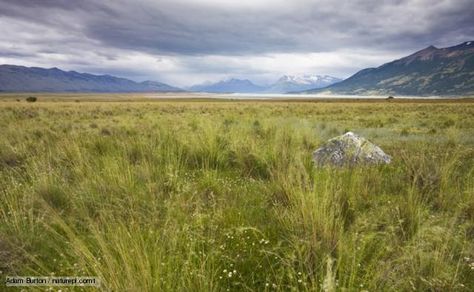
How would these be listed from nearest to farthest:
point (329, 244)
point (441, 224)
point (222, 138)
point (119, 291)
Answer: point (119, 291) < point (329, 244) < point (441, 224) < point (222, 138)

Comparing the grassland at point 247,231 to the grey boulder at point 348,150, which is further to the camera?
the grey boulder at point 348,150

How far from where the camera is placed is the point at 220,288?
2633 millimetres

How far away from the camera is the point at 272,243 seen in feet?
10.9

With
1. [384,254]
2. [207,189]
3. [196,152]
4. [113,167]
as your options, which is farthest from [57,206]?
[384,254]

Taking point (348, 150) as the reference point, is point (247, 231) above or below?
below

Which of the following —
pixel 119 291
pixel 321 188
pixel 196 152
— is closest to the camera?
pixel 119 291

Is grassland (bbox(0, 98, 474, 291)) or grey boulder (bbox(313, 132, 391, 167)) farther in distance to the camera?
grey boulder (bbox(313, 132, 391, 167))

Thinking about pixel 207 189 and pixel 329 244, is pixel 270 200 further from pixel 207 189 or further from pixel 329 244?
pixel 329 244

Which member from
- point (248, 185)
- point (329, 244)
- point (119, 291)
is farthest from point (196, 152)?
point (119, 291)

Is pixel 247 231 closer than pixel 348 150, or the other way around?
pixel 247 231

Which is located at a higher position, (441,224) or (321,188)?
(321,188)

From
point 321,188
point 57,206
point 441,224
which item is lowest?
point 57,206

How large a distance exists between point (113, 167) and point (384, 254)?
4170 millimetres

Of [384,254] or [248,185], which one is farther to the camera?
[248,185]
